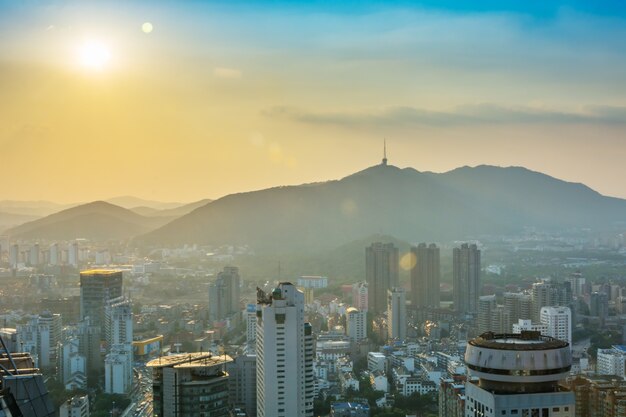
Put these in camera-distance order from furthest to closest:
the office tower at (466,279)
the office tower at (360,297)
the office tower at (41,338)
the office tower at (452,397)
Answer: the office tower at (466,279) < the office tower at (360,297) < the office tower at (41,338) < the office tower at (452,397)

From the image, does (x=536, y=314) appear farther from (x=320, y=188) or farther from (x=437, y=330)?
(x=320, y=188)

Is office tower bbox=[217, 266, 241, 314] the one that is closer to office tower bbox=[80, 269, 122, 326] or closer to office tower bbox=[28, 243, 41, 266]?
office tower bbox=[80, 269, 122, 326]

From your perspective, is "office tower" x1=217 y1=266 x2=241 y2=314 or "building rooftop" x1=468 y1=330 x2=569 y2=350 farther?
"office tower" x1=217 y1=266 x2=241 y2=314

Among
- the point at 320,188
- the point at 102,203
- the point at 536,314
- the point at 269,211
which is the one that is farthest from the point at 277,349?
the point at 320,188

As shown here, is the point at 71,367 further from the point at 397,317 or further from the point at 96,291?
the point at 397,317

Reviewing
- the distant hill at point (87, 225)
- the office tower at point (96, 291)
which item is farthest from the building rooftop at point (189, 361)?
the distant hill at point (87, 225)

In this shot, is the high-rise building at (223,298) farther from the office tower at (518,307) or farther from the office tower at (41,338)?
the office tower at (518,307)

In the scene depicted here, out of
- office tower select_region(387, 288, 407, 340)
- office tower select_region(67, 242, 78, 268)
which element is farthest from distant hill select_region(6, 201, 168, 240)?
office tower select_region(387, 288, 407, 340)
